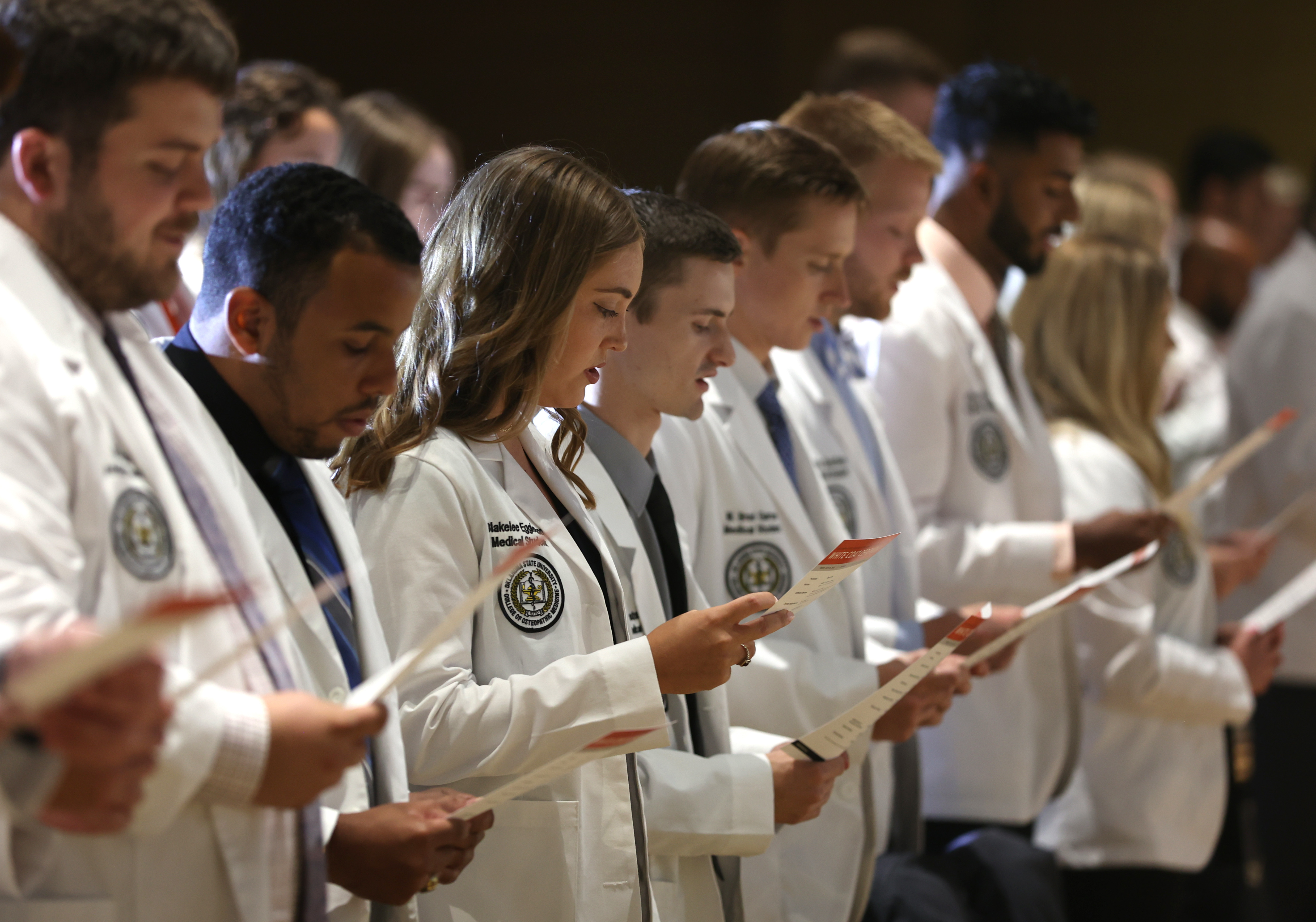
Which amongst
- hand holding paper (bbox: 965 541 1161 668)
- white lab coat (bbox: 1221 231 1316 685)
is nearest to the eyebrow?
hand holding paper (bbox: 965 541 1161 668)

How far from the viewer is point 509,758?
1681mm

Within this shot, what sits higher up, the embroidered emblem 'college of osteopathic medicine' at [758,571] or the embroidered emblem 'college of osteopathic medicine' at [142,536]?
the embroidered emblem 'college of osteopathic medicine' at [142,536]

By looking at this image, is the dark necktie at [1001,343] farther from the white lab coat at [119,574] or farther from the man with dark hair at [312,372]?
the white lab coat at [119,574]

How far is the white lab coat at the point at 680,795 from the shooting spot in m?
1.94

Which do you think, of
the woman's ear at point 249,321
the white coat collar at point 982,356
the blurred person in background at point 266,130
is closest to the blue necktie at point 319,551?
the woman's ear at point 249,321

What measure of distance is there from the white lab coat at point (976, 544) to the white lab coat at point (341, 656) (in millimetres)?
1615

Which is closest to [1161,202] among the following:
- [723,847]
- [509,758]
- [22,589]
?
[723,847]

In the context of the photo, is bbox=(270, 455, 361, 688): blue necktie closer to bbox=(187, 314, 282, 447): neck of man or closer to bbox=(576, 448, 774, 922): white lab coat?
bbox=(187, 314, 282, 447): neck of man

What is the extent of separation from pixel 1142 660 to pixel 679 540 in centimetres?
148

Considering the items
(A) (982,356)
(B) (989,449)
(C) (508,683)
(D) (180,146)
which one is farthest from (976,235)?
(D) (180,146)

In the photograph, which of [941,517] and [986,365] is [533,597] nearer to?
[941,517]

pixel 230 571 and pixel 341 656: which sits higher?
pixel 230 571

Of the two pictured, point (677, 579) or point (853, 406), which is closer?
point (677, 579)

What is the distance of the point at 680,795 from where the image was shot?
195 cm
